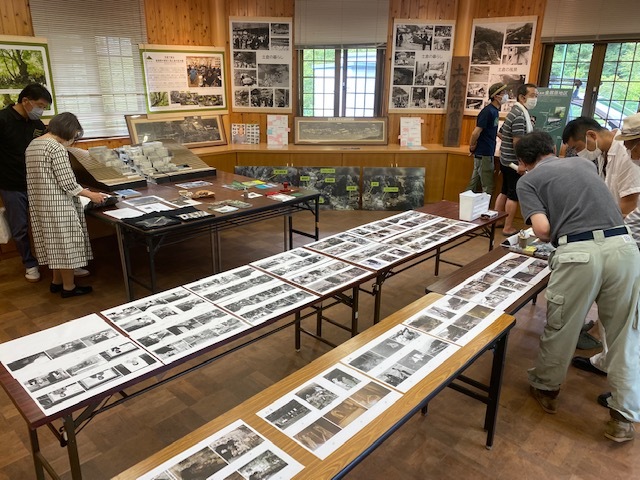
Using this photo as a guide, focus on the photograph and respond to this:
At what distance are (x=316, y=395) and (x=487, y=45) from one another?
19.7ft

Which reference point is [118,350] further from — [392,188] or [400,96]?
[400,96]

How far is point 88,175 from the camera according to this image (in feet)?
14.1

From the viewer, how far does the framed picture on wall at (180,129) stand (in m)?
5.62

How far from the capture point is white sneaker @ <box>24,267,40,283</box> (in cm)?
424

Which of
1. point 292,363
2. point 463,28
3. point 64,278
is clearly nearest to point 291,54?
point 463,28

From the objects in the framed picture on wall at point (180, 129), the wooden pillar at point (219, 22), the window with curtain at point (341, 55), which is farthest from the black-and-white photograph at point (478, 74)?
the framed picture on wall at point (180, 129)

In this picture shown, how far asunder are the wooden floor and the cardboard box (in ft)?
2.96

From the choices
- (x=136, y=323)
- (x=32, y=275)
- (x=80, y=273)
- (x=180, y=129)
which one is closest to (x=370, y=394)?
(x=136, y=323)

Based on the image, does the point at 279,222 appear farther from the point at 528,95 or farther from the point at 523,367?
the point at 523,367

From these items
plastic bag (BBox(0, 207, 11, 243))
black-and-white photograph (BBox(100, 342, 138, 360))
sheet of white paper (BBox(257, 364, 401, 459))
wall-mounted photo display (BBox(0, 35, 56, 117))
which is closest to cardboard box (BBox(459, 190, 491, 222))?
sheet of white paper (BBox(257, 364, 401, 459))

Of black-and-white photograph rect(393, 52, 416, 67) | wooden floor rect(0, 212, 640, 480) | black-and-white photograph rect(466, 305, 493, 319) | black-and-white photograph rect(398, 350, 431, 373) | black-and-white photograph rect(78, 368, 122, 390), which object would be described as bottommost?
wooden floor rect(0, 212, 640, 480)

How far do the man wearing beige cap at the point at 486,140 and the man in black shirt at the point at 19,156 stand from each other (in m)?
4.46

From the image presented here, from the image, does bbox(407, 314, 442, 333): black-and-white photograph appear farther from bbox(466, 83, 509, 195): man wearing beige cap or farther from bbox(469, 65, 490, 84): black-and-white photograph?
bbox(469, 65, 490, 84): black-and-white photograph

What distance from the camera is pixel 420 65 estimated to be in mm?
6500
